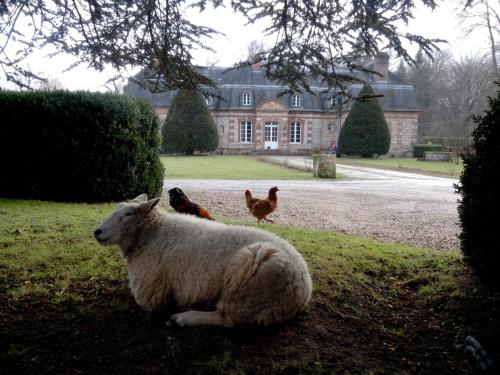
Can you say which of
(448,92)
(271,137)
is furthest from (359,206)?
(448,92)

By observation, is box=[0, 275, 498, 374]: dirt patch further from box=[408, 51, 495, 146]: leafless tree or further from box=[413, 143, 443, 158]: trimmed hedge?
box=[408, 51, 495, 146]: leafless tree

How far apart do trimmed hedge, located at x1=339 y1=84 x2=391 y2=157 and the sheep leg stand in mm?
37670

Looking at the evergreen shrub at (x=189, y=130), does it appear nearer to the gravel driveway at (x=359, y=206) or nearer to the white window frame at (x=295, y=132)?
the white window frame at (x=295, y=132)

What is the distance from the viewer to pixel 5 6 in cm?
525

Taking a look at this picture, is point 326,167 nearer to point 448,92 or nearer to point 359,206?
point 359,206

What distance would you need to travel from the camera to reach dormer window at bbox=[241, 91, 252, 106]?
155ft

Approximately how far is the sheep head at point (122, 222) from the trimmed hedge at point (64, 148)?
6912 millimetres

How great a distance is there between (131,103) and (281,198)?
229 inches

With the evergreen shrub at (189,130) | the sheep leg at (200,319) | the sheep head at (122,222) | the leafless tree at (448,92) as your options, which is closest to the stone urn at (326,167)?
the sheep head at (122,222)

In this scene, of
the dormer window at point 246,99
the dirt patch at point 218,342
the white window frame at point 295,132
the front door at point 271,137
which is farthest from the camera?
the white window frame at point 295,132

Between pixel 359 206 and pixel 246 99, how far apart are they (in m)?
36.5

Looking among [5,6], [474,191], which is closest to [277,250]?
[474,191]

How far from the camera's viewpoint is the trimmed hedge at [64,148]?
32.8 ft

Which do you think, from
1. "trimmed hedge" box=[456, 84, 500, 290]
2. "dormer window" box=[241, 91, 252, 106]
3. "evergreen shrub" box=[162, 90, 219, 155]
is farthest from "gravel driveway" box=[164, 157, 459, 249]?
"dormer window" box=[241, 91, 252, 106]
